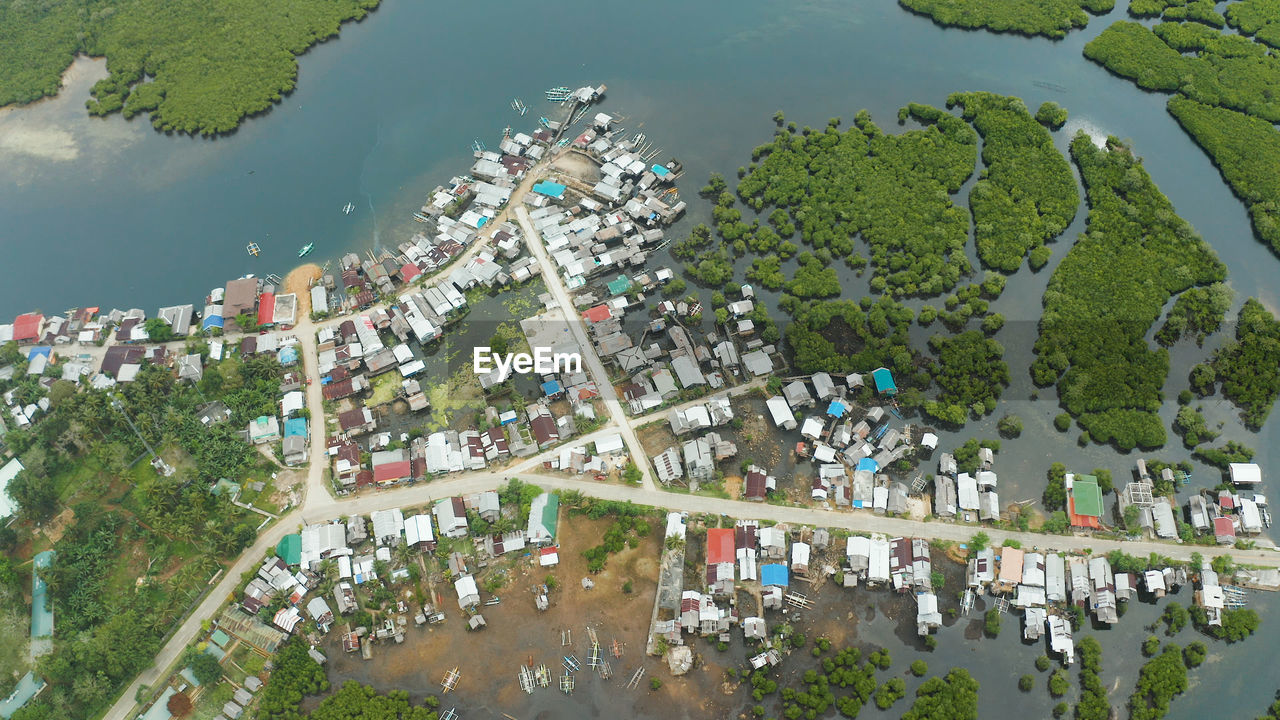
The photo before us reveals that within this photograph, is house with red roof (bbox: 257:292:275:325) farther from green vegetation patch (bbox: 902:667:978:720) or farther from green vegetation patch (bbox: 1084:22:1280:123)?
green vegetation patch (bbox: 1084:22:1280:123)

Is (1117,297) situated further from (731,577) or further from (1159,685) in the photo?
(731,577)

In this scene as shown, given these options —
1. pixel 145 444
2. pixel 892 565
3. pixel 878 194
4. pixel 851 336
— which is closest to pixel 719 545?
pixel 892 565

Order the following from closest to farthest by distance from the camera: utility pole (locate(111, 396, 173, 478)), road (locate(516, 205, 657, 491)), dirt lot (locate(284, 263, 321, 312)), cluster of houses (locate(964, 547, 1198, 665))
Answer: cluster of houses (locate(964, 547, 1198, 665)), utility pole (locate(111, 396, 173, 478)), road (locate(516, 205, 657, 491)), dirt lot (locate(284, 263, 321, 312))

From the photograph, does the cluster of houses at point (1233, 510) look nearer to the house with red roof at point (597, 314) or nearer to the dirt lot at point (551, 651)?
the dirt lot at point (551, 651)

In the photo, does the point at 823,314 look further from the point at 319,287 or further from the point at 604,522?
the point at 319,287

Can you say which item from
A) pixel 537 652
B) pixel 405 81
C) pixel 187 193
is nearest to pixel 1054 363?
pixel 537 652

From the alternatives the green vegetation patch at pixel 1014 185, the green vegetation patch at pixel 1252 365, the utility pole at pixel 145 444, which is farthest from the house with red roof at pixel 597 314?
the green vegetation patch at pixel 1252 365

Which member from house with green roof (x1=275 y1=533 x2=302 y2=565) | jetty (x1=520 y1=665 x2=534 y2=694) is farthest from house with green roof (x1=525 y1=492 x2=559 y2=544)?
house with green roof (x1=275 y1=533 x2=302 y2=565)
